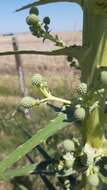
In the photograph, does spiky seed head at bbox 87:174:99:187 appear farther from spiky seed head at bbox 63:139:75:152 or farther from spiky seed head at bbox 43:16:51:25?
spiky seed head at bbox 43:16:51:25

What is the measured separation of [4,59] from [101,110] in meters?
19.9

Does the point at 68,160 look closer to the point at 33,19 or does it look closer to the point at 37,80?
the point at 37,80

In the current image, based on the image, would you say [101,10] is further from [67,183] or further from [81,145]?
[67,183]

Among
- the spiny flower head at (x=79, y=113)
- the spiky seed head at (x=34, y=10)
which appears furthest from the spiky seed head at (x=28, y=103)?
the spiky seed head at (x=34, y=10)

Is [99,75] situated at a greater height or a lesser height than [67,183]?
greater

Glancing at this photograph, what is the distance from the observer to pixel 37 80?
1261 millimetres

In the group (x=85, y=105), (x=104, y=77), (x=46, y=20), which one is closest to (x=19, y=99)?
(x=46, y=20)

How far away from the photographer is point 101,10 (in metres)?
1.14

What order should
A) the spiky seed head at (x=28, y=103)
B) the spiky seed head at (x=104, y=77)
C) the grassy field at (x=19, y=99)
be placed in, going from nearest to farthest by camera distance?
1. the spiky seed head at (x=104, y=77)
2. the spiky seed head at (x=28, y=103)
3. the grassy field at (x=19, y=99)

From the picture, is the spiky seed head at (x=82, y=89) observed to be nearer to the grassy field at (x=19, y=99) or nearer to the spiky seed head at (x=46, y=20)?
the grassy field at (x=19, y=99)

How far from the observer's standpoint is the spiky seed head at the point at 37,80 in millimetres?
1248

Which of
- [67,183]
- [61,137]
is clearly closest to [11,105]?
[61,137]

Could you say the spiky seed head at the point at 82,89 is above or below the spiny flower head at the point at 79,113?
above

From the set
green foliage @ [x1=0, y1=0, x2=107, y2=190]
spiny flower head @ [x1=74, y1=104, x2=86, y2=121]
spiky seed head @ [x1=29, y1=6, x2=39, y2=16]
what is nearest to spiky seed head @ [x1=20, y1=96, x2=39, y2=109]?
green foliage @ [x1=0, y1=0, x2=107, y2=190]
